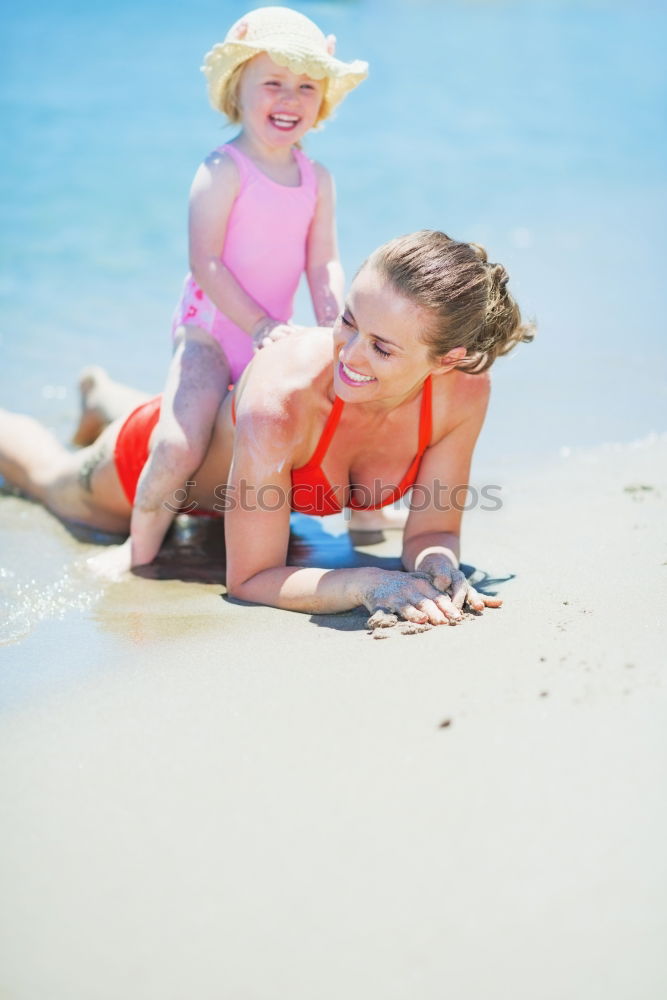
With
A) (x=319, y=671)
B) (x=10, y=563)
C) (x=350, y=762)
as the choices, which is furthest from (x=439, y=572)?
(x=10, y=563)

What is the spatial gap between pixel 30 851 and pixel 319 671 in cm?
86

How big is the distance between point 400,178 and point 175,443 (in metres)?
7.61

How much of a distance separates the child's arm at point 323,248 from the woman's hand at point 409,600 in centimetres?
164

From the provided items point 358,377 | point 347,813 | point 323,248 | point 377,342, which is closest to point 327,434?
point 358,377

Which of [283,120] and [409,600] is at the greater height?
[283,120]

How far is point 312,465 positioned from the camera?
11.3 ft

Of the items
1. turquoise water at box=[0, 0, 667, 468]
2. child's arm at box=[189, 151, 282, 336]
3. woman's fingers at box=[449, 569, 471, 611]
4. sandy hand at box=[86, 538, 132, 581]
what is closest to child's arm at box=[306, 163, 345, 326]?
child's arm at box=[189, 151, 282, 336]

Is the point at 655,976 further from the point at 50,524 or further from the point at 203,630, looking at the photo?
the point at 50,524

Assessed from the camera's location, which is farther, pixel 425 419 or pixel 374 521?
pixel 374 521

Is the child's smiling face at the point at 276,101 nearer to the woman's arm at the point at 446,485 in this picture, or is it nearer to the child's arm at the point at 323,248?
the child's arm at the point at 323,248

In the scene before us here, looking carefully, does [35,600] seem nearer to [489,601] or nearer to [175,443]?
[175,443]

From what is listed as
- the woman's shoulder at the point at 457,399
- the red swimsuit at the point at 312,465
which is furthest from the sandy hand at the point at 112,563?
the woman's shoulder at the point at 457,399

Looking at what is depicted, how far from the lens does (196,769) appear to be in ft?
7.17

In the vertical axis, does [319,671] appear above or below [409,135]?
below
